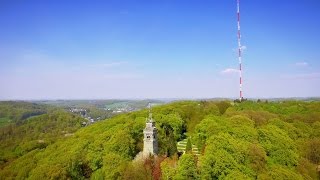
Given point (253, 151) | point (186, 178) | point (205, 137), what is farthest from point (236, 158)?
point (205, 137)

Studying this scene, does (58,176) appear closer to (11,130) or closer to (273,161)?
(273,161)

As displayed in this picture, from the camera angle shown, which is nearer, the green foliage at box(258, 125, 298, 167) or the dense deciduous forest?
the dense deciduous forest

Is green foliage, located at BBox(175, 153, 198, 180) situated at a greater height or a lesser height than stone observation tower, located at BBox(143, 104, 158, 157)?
lesser

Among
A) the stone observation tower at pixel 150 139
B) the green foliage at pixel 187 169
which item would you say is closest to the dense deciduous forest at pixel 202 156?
the green foliage at pixel 187 169

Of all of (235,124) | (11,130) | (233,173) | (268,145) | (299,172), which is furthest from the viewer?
(11,130)

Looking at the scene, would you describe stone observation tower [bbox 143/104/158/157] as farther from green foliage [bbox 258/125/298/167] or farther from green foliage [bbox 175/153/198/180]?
green foliage [bbox 258/125/298/167]

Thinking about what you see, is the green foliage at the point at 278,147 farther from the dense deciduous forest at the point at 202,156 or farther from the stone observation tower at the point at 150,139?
the stone observation tower at the point at 150,139

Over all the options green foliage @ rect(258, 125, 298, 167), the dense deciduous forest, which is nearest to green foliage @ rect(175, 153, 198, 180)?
the dense deciduous forest

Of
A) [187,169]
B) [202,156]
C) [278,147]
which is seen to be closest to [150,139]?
[187,169]

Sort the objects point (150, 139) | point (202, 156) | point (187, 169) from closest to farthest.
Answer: point (187, 169) < point (150, 139) < point (202, 156)

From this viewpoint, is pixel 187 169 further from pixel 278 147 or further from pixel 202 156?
pixel 278 147

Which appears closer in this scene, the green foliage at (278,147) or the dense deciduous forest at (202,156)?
the dense deciduous forest at (202,156)
